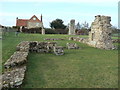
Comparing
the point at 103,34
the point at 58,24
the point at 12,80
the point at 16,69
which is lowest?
the point at 12,80

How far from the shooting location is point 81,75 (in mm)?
7184

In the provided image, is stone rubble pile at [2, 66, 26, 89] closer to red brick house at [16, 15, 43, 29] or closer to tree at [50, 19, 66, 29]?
tree at [50, 19, 66, 29]

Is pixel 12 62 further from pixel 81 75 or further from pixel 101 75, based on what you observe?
pixel 101 75

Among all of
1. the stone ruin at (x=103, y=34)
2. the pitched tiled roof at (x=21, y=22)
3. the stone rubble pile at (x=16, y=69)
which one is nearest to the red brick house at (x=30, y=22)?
the pitched tiled roof at (x=21, y=22)

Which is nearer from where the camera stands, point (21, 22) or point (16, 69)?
point (16, 69)

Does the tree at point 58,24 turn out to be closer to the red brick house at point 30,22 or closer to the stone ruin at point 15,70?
the red brick house at point 30,22

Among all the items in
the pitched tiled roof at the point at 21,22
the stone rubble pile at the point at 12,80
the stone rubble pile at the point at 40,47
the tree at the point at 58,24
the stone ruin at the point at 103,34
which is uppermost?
the pitched tiled roof at the point at 21,22

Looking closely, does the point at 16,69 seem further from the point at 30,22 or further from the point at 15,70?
the point at 30,22

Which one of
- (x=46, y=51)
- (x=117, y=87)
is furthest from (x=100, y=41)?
(x=117, y=87)

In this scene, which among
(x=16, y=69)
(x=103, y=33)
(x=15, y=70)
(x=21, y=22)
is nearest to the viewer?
(x=15, y=70)

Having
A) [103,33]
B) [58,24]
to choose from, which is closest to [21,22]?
[58,24]

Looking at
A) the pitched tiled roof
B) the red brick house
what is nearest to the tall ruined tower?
the red brick house

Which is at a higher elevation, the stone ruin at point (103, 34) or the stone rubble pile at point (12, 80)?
the stone ruin at point (103, 34)

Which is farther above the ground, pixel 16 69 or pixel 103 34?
pixel 103 34
